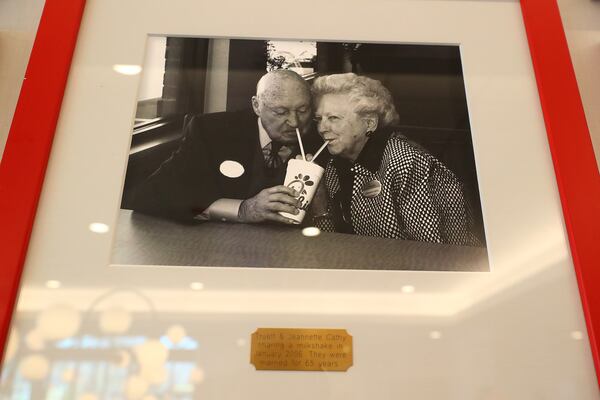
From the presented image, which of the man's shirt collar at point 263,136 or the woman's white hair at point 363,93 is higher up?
the woman's white hair at point 363,93

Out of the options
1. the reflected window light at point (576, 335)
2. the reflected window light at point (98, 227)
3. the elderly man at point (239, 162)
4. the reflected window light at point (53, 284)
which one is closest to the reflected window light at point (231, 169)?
the elderly man at point (239, 162)

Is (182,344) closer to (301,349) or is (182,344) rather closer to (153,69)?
(301,349)

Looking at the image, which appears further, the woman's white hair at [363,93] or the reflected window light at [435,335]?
the woman's white hair at [363,93]

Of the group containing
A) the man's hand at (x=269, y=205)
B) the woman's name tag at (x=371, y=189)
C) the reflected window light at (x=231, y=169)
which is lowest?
the man's hand at (x=269, y=205)

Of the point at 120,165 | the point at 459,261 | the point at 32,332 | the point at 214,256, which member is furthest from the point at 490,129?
the point at 32,332

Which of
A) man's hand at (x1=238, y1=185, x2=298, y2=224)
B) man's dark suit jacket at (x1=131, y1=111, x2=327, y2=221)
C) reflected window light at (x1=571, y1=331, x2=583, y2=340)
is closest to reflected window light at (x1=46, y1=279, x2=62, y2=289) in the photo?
man's dark suit jacket at (x1=131, y1=111, x2=327, y2=221)

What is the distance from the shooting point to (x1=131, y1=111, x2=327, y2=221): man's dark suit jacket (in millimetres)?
827

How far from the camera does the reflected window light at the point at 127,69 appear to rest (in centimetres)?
92

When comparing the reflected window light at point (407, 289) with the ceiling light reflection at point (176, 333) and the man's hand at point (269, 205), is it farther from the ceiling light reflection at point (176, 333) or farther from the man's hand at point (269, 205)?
the ceiling light reflection at point (176, 333)

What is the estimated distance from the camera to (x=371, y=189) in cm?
85

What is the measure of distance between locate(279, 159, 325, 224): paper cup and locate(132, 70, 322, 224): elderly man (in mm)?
12

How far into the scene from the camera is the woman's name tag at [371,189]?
33.2 inches

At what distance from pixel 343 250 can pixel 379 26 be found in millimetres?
477

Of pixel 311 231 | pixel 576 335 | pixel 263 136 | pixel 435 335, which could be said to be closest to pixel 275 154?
pixel 263 136
